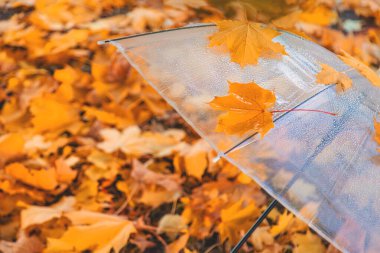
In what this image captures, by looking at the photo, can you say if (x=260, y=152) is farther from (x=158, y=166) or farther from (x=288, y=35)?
(x=158, y=166)

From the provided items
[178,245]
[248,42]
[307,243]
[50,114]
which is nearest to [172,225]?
[178,245]

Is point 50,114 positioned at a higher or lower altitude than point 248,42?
lower

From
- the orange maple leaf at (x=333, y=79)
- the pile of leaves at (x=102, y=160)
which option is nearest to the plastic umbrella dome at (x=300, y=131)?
the orange maple leaf at (x=333, y=79)

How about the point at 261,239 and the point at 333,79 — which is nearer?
the point at 333,79

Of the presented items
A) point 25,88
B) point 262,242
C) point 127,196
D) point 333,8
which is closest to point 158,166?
point 127,196

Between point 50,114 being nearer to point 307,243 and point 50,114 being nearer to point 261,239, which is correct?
point 261,239

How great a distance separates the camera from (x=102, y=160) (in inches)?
64.8

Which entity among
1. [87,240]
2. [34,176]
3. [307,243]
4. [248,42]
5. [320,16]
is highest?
[248,42]

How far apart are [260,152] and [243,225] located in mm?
676

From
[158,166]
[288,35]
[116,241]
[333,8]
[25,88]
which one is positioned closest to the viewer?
[288,35]

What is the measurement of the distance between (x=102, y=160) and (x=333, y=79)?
1.07 metres

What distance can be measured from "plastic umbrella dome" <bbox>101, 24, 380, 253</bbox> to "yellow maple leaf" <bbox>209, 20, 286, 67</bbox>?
2cm

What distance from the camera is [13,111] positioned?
1763 millimetres

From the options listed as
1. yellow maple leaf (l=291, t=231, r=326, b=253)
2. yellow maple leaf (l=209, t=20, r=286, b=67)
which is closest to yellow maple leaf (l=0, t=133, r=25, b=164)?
yellow maple leaf (l=209, t=20, r=286, b=67)
